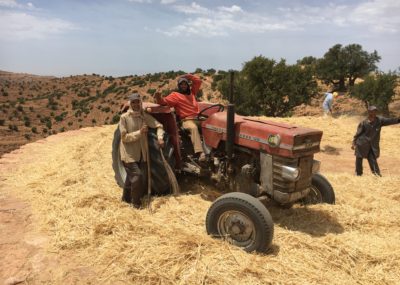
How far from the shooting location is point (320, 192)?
16.3ft

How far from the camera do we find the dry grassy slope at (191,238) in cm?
336

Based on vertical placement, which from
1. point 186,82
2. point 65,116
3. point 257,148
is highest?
point 186,82

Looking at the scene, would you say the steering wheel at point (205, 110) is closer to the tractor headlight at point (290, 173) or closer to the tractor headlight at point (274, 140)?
the tractor headlight at point (274, 140)

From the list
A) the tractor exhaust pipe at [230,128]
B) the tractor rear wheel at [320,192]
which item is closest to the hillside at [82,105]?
the tractor exhaust pipe at [230,128]

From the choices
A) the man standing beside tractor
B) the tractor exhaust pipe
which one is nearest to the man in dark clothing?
the tractor exhaust pipe

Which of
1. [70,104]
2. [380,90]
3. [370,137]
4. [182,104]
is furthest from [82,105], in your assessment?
[182,104]

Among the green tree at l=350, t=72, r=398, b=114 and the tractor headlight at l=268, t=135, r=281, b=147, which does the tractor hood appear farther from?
the green tree at l=350, t=72, r=398, b=114

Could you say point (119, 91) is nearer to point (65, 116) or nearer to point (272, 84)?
point (65, 116)

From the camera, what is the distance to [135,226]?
4.21m

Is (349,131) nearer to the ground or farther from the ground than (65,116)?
farther from the ground

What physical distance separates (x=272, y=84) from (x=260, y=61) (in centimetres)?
148

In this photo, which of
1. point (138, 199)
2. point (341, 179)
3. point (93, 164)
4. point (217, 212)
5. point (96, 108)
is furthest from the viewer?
point (96, 108)

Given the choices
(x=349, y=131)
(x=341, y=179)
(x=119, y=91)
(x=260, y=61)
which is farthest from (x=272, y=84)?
(x=119, y=91)

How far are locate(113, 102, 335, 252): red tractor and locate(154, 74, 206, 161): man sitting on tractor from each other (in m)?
0.10
